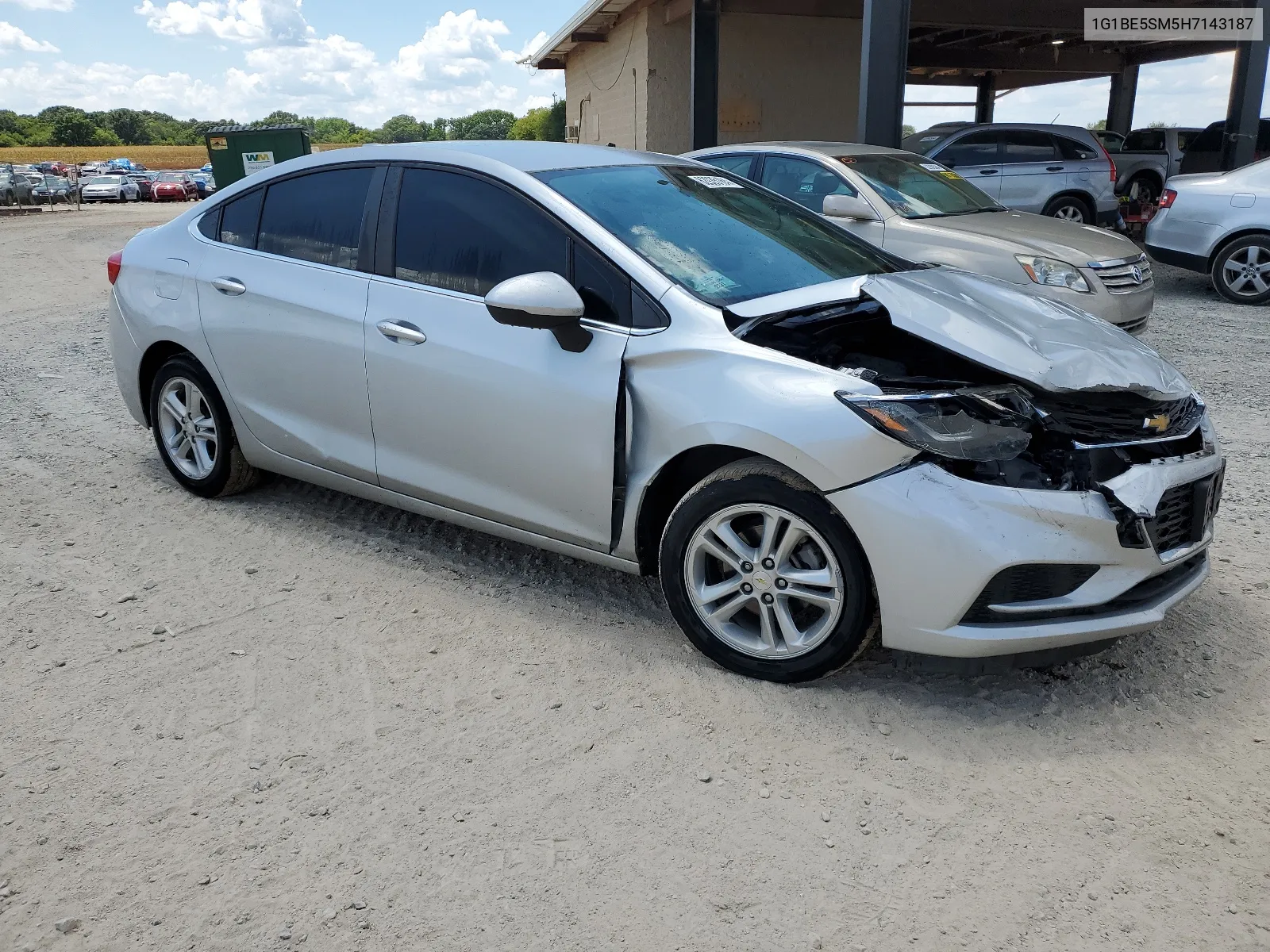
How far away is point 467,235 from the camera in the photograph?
12.6 ft

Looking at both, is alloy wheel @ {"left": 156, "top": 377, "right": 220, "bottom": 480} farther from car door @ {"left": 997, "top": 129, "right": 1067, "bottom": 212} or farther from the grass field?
the grass field

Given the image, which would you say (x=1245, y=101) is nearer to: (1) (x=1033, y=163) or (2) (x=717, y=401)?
(1) (x=1033, y=163)

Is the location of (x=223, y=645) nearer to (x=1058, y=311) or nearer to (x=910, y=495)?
(x=910, y=495)

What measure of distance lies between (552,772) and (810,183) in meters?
6.36

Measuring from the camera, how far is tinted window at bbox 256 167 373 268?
4.16 metres

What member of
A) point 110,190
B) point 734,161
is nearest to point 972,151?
point 734,161

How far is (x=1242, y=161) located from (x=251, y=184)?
574 inches

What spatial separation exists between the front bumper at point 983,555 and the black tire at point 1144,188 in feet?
60.6

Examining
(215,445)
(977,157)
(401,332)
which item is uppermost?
(977,157)

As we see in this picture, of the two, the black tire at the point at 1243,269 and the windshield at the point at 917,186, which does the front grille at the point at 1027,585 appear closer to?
the windshield at the point at 917,186

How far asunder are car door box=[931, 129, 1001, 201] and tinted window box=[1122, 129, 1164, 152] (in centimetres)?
706

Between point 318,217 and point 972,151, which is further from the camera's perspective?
point 972,151

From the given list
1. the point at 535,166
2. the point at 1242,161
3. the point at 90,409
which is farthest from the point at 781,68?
the point at 535,166

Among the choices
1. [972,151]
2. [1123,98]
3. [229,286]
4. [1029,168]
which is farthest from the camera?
[1123,98]
